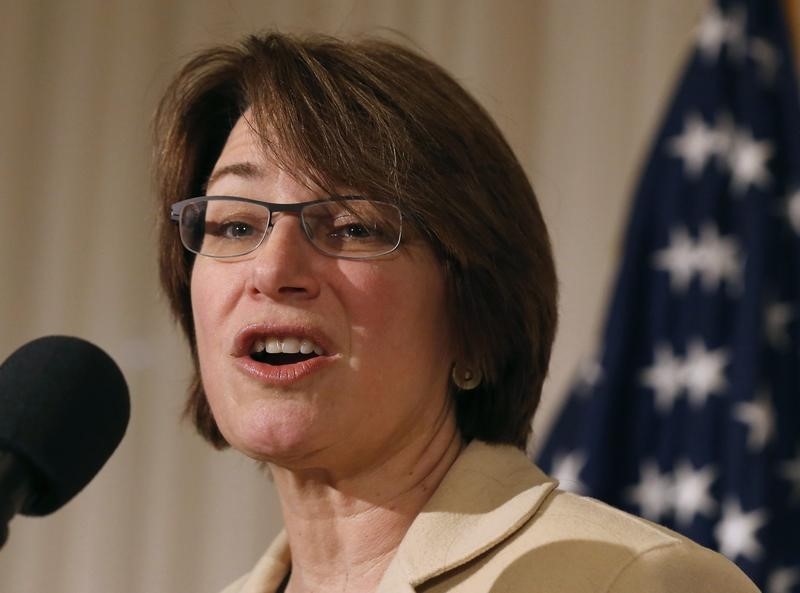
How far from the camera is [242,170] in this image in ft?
6.57

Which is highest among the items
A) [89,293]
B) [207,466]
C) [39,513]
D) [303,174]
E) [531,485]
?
[303,174]

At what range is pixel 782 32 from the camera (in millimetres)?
3463

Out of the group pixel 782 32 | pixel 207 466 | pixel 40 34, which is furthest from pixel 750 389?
pixel 40 34

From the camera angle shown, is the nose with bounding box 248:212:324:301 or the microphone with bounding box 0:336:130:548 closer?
the microphone with bounding box 0:336:130:548

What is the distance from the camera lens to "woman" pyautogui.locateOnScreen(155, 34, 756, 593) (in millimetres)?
1810

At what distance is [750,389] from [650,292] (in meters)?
0.41

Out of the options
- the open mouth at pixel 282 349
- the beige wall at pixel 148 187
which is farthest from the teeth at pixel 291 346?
the beige wall at pixel 148 187

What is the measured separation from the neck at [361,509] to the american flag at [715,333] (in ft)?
4.50

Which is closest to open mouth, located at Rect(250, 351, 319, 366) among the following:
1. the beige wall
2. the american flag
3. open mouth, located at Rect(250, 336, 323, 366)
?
open mouth, located at Rect(250, 336, 323, 366)

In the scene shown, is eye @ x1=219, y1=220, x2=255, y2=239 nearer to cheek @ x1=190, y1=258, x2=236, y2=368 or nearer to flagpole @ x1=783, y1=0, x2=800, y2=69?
cheek @ x1=190, y1=258, x2=236, y2=368

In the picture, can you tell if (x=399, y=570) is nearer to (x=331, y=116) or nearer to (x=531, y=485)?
(x=531, y=485)

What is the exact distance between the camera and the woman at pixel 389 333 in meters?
1.81

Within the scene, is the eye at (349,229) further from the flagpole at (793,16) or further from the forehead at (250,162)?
the flagpole at (793,16)

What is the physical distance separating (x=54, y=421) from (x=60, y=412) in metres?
0.03
